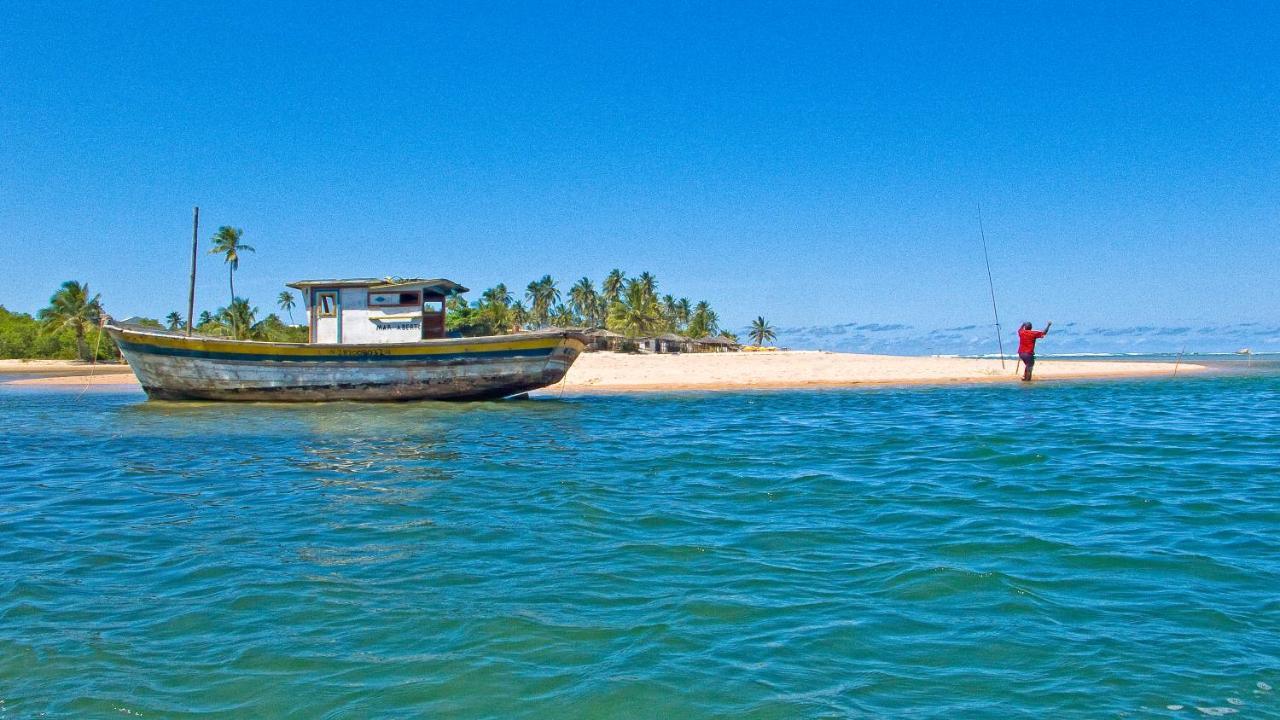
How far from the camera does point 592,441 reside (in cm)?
1334

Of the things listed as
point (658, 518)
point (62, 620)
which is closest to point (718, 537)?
point (658, 518)

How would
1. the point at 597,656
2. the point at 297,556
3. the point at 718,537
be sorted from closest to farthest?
the point at 597,656
the point at 297,556
the point at 718,537

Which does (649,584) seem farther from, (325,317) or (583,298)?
(583,298)

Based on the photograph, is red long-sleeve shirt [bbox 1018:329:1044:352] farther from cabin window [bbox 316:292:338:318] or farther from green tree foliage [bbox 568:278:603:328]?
green tree foliage [bbox 568:278:603:328]

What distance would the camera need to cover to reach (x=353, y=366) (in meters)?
21.4

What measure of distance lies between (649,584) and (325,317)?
20237 mm

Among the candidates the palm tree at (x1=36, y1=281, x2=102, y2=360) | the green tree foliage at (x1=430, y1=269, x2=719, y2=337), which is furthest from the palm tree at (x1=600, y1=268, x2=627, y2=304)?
the palm tree at (x1=36, y1=281, x2=102, y2=360)

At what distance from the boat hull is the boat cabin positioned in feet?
4.43

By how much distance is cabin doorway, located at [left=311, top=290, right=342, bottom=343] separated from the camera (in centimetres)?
2270

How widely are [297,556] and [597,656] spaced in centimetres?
306

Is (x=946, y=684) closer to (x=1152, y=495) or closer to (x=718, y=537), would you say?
(x=718, y=537)

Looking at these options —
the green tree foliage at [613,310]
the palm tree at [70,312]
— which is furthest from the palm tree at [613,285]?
the palm tree at [70,312]

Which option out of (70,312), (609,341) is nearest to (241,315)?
(70,312)

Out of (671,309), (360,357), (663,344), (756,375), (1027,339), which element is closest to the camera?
(360,357)
